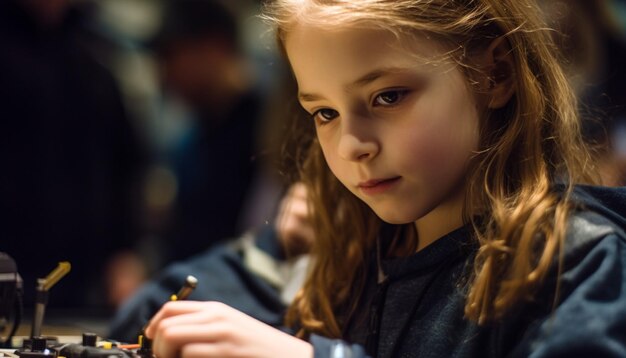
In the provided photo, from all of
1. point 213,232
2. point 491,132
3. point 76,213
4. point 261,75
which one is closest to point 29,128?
point 76,213

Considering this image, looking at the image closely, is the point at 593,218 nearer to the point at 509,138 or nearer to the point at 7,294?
the point at 509,138

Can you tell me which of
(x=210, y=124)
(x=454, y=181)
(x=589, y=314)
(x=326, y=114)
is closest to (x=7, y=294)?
(x=326, y=114)

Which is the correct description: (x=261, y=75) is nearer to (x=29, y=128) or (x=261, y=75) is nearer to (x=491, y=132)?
(x=29, y=128)

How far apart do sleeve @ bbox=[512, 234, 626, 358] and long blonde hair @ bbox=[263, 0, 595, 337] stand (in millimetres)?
31

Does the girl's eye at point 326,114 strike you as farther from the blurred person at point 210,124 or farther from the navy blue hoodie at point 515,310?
the blurred person at point 210,124

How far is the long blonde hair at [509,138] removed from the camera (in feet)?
2.81

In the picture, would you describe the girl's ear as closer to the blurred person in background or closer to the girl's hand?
the girl's hand

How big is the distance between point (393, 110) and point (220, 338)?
11.7 inches

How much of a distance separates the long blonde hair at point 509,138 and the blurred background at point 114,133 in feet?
1.55

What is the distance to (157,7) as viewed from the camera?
12.6ft

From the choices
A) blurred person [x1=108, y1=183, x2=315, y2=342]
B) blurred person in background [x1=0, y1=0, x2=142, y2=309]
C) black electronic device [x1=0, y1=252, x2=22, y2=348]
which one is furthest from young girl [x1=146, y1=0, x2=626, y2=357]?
blurred person in background [x1=0, y1=0, x2=142, y2=309]

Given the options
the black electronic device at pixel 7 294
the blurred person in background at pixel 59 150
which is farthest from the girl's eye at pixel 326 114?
the blurred person in background at pixel 59 150

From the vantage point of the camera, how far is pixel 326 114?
1.01 m

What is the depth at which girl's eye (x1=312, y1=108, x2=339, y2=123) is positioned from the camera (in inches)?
39.5
